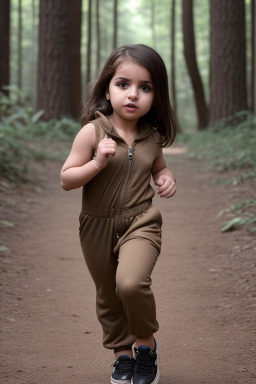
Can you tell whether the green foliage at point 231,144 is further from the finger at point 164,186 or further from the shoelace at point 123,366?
the shoelace at point 123,366

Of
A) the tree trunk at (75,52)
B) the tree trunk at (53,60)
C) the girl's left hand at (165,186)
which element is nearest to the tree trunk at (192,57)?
the tree trunk at (75,52)

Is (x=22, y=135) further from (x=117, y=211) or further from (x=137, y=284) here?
(x=137, y=284)

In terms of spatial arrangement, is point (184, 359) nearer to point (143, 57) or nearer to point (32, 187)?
point (143, 57)

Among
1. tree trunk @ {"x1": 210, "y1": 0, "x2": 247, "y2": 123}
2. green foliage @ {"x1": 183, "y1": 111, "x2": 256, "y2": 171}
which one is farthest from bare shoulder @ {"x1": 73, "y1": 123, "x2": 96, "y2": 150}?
tree trunk @ {"x1": 210, "y1": 0, "x2": 247, "y2": 123}

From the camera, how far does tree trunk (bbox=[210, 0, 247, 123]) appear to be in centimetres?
1623

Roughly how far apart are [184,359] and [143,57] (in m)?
1.97

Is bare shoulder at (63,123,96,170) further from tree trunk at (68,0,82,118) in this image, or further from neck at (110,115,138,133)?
tree trunk at (68,0,82,118)

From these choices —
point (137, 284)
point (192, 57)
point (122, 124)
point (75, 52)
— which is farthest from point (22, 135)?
point (137, 284)

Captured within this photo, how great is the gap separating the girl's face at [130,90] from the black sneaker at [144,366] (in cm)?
127

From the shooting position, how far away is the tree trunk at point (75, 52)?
65.3 ft

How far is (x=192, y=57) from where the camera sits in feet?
71.4

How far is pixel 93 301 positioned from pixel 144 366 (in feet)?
6.66

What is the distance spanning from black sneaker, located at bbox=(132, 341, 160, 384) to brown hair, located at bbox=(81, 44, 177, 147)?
1.18 meters

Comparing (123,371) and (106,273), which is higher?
(106,273)
